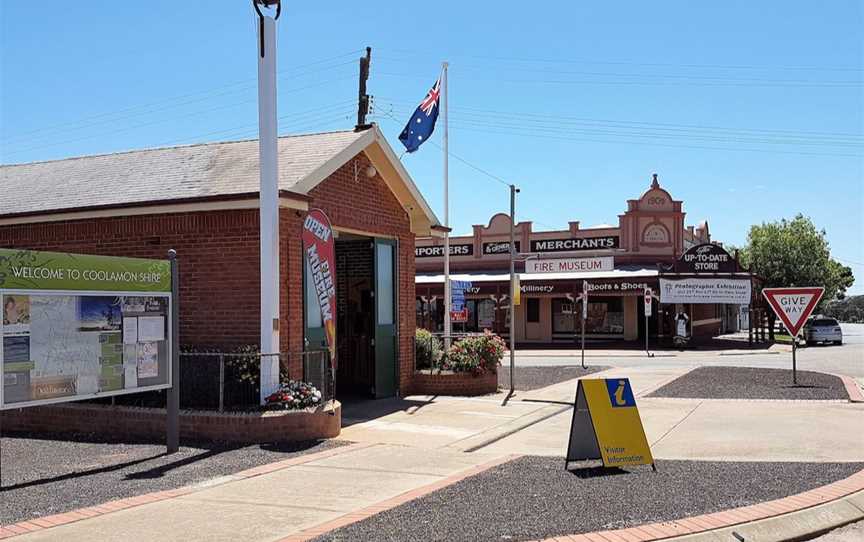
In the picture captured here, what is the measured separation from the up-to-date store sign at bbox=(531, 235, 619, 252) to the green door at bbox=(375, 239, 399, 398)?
Answer: 26.9 meters

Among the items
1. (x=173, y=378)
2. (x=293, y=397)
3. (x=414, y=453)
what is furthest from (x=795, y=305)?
(x=173, y=378)

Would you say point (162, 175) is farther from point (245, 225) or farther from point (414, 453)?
point (414, 453)

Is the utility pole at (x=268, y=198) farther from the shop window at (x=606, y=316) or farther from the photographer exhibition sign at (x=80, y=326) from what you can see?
the shop window at (x=606, y=316)

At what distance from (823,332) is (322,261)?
34636 millimetres

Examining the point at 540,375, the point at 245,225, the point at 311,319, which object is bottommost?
the point at 540,375

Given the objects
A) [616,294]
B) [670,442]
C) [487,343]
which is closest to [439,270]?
[616,294]

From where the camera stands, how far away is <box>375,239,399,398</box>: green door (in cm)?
1509

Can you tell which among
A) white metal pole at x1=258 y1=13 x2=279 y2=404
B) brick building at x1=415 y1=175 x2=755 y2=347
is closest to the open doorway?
white metal pole at x1=258 y1=13 x2=279 y2=404

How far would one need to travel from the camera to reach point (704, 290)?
1457 inches

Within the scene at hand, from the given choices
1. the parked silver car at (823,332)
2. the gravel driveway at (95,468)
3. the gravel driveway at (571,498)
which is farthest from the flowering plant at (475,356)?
the parked silver car at (823,332)

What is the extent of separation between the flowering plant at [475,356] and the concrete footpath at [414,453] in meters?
0.75

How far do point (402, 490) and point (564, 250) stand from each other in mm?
35324

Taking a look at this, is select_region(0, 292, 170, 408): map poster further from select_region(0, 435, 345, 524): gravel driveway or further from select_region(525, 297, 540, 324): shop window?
select_region(525, 297, 540, 324): shop window

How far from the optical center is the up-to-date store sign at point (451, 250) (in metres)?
45.3
